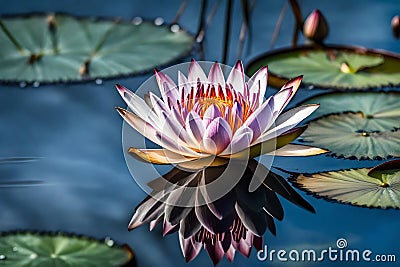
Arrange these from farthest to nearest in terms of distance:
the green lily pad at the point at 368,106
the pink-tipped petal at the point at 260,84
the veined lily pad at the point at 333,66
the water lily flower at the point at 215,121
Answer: the veined lily pad at the point at 333,66
the green lily pad at the point at 368,106
the pink-tipped petal at the point at 260,84
the water lily flower at the point at 215,121

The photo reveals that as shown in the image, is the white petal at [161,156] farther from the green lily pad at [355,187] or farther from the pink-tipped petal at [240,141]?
the green lily pad at [355,187]

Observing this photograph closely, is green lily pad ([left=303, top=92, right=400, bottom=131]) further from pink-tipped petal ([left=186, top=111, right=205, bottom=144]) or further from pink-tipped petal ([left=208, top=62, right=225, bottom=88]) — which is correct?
pink-tipped petal ([left=186, top=111, right=205, bottom=144])

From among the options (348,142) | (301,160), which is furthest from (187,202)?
(348,142)

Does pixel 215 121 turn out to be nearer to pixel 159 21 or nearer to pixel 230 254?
pixel 230 254

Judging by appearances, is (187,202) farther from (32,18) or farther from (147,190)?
(32,18)

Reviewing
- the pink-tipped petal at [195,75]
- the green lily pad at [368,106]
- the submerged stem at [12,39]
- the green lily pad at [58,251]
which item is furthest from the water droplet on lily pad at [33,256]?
the submerged stem at [12,39]
